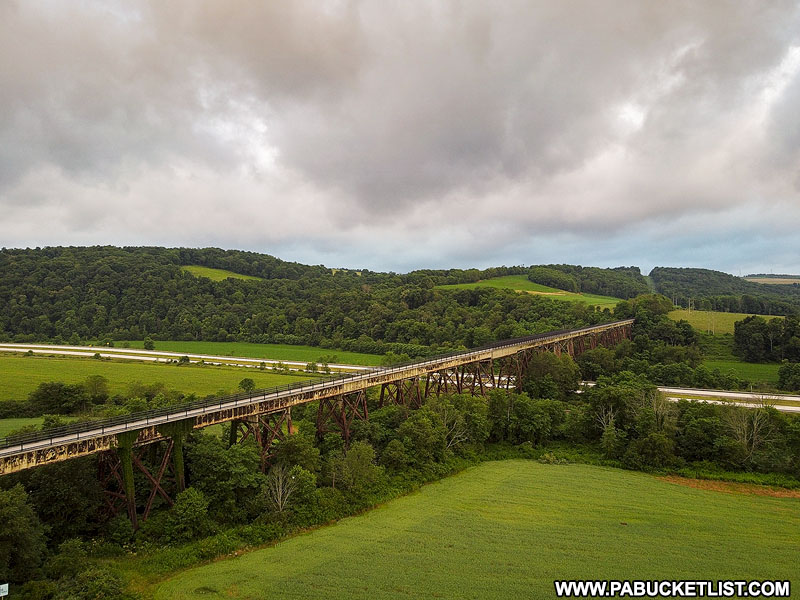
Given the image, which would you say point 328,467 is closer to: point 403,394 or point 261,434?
point 261,434

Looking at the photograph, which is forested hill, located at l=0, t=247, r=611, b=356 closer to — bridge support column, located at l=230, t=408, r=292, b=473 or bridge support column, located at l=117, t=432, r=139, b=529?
bridge support column, located at l=230, t=408, r=292, b=473

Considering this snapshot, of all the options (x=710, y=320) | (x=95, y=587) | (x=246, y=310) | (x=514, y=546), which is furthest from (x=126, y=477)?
(x=246, y=310)

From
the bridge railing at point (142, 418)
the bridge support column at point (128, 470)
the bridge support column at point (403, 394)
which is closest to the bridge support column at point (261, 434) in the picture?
the bridge railing at point (142, 418)

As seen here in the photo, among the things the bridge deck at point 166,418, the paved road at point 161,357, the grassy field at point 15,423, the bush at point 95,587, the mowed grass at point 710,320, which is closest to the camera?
the bush at point 95,587

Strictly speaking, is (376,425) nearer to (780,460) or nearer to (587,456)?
(587,456)

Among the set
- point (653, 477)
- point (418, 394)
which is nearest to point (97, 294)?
point (418, 394)

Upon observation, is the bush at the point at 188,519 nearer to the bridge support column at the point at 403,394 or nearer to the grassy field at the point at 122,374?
the bridge support column at the point at 403,394
